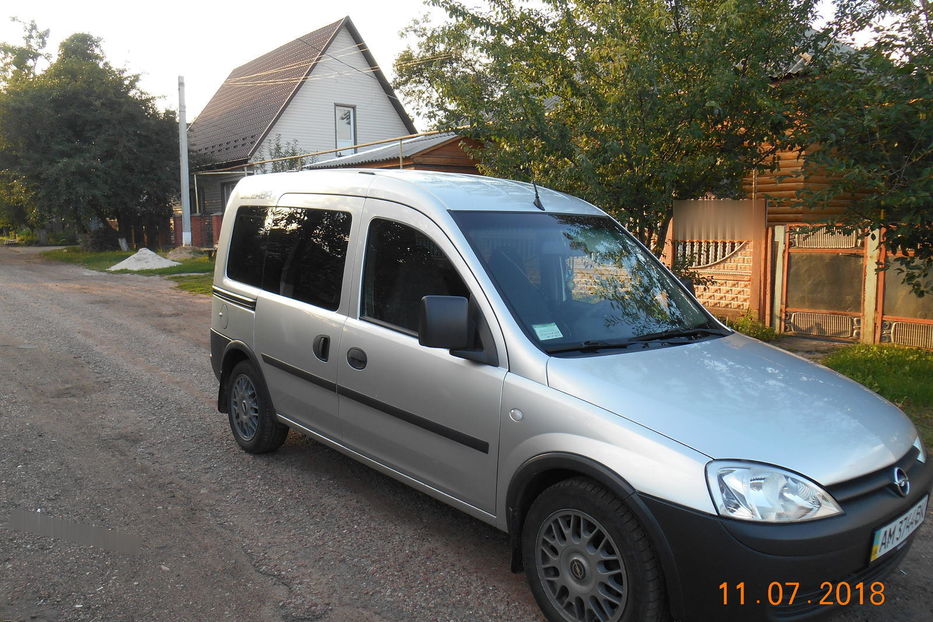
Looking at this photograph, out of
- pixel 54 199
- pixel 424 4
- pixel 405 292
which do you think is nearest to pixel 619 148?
pixel 424 4

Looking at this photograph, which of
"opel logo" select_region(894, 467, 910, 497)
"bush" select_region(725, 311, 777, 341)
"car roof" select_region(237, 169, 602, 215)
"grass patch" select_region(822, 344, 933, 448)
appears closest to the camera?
"opel logo" select_region(894, 467, 910, 497)

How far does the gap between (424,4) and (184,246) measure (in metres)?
19.1

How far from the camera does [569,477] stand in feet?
10.3

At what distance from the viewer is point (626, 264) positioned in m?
4.27

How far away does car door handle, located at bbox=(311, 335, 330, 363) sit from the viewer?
437cm

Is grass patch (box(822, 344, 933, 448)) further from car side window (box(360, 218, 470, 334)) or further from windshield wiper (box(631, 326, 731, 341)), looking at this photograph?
car side window (box(360, 218, 470, 334))

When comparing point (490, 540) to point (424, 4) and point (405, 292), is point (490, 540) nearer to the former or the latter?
point (405, 292)

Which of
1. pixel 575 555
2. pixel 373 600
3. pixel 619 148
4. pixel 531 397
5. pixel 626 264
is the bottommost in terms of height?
pixel 373 600

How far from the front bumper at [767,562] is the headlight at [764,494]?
0.11 feet

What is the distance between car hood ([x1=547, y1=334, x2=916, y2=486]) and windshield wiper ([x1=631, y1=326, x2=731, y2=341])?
0.48ft

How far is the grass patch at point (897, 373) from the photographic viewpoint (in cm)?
675

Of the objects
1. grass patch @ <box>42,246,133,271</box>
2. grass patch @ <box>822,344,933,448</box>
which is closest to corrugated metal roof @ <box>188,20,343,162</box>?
grass patch @ <box>42,246,133,271</box>

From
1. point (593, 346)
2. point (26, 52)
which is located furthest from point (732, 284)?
point (26, 52)

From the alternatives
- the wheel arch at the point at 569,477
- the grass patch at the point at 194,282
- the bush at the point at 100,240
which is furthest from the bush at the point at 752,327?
the bush at the point at 100,240
